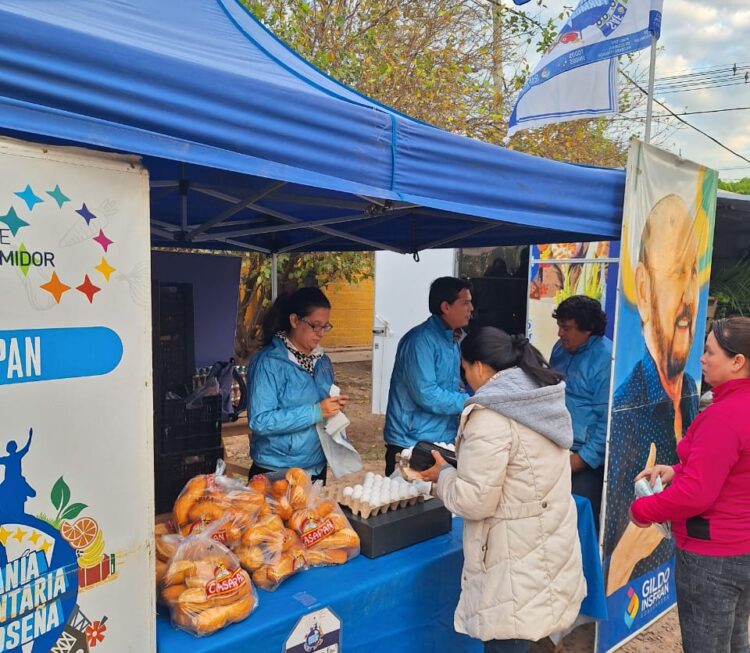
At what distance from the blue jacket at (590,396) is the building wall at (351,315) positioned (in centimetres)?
1049

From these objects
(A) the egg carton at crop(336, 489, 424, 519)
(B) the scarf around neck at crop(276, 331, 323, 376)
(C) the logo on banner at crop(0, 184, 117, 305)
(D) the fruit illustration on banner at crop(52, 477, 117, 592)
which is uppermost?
(C) the logo on banner at crop(0, 184, 117, 305)

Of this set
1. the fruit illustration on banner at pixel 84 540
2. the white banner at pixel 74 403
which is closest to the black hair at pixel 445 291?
the white banner at pixel 74 403

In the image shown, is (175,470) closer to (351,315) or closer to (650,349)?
(650,349)

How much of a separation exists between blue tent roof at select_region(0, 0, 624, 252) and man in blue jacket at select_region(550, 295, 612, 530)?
0.46m

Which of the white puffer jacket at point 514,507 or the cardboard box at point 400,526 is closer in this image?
the white puffer jacket at point 514,507

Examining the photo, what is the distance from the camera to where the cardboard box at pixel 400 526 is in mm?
1923

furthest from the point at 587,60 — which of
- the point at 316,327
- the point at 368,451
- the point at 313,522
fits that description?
the point at 368,451

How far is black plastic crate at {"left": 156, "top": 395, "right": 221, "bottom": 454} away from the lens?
2.87m

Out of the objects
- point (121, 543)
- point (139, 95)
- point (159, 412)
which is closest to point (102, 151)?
point (139, 95)

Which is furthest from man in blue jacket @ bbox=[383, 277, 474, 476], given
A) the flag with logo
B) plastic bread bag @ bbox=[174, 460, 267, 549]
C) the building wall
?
the building wall

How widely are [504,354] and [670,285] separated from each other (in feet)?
4.84

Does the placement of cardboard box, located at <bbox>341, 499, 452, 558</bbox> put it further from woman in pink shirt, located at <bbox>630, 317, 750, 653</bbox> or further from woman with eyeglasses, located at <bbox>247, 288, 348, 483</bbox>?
woman in pink shirt, located at <bbox>630, 317, 750, 653</bbox>

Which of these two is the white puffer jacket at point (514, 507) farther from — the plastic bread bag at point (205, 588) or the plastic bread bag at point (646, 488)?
the plastic bread bag at point (205, 588)

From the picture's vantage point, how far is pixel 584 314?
2951mm
